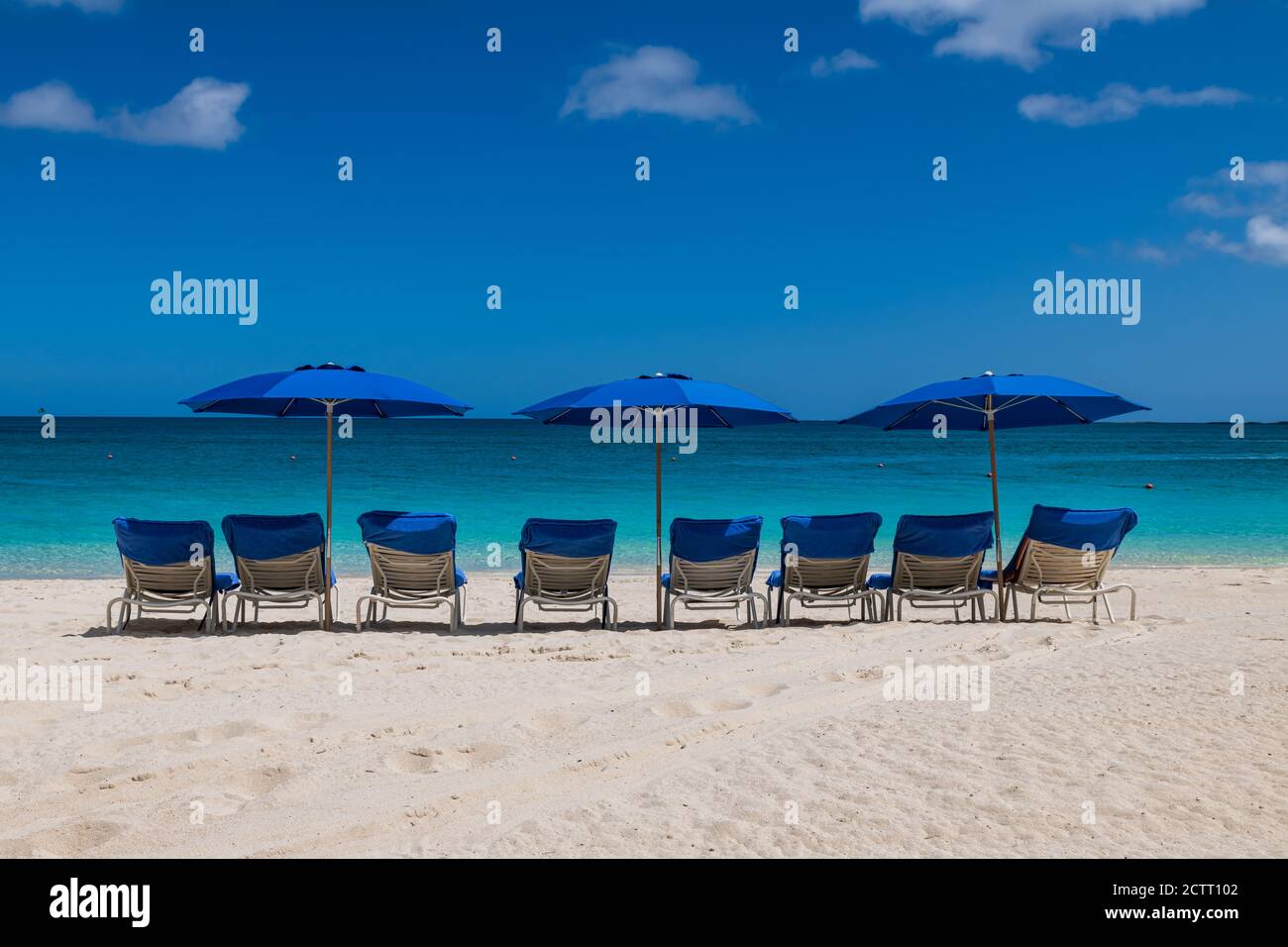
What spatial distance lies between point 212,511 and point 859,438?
56.0m

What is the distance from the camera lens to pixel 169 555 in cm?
721

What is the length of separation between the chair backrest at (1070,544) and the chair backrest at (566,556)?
332 cm

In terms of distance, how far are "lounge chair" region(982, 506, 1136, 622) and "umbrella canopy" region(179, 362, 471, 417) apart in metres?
4.55

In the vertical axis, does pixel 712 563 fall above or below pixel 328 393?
below

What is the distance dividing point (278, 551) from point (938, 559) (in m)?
5.00

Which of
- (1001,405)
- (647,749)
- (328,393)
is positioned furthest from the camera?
(1001,405)

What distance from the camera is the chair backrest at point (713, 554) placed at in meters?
7.44

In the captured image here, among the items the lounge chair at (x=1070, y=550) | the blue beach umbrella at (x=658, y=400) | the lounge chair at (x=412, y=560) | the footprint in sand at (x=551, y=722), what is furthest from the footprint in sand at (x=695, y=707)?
the lounge chair at (x=1070, y=550)

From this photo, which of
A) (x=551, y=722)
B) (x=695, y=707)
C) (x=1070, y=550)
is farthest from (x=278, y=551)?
(x=1070, y=550)

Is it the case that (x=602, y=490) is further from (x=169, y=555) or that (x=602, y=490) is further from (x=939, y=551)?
(x=169, y=555)

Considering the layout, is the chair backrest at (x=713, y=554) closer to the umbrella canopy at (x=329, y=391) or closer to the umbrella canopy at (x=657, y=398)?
the umbrella canopy at (x=657, y=398)

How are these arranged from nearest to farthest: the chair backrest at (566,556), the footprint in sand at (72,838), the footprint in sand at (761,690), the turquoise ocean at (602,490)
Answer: the footprint in sand at (72,838) < the footprint in sand at (761,690) < the chair backrest at (566,556) < the turquoise ocean at (602,490)

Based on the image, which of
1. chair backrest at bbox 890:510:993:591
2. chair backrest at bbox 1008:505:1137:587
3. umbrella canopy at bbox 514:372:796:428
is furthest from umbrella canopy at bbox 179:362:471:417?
chair backrest at bbox 1008:505:1137:587
